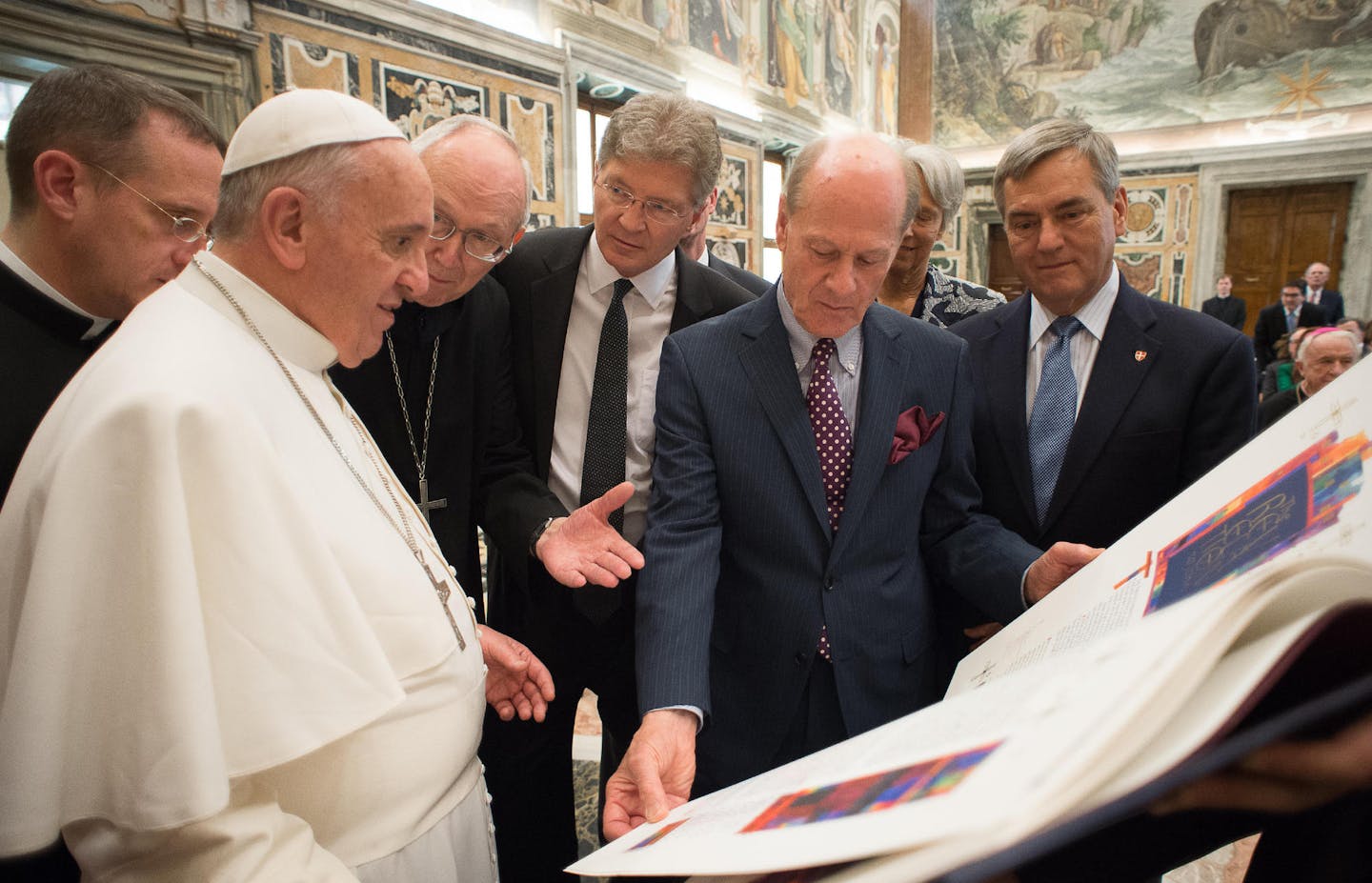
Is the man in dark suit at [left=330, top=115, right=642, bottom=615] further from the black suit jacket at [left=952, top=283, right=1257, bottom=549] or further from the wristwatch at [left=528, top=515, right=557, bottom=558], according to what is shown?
the black suit jacket at [left=952, top=283, right=1257, bottom=549]

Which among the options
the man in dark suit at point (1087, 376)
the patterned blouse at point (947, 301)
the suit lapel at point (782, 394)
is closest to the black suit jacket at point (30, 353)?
the suit lapel at point (782, 394)

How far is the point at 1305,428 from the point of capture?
2.84ft

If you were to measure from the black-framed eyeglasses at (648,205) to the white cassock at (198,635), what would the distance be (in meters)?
1.19

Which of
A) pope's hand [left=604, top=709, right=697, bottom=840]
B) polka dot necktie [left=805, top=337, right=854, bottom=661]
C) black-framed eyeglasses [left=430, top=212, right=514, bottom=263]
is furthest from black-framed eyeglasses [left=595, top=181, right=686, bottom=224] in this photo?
pope's hand [left=604, top=709, right=697, bottom=840]

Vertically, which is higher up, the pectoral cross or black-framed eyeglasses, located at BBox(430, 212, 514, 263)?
black-framed eyeglasses, located at BBox(430, 212, 514, 263)

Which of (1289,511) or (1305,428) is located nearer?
(1289,511)

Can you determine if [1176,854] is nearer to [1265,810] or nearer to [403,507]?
[1265,810]

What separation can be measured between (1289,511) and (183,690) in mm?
1159

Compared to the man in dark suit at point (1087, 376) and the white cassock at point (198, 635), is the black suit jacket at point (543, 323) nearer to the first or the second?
the man in dark suit at point (1087, 376)

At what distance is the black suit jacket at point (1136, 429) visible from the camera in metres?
1.87

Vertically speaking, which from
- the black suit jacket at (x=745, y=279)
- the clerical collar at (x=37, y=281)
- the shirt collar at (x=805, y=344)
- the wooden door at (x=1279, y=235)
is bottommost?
the shirt collar at (x=805, y=344)

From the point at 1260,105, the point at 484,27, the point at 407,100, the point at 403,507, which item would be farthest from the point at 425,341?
the point at 1260,105

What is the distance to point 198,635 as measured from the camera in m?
0.94

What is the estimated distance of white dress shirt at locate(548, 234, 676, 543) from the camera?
226 cm
